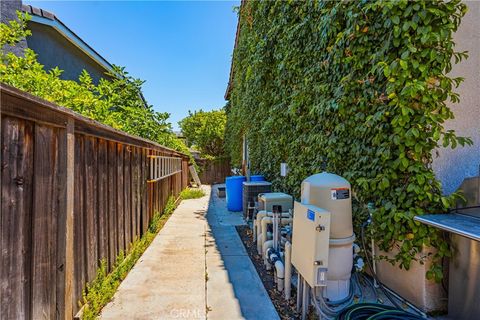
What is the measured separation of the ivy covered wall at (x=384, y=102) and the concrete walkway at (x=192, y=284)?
157 centimetres

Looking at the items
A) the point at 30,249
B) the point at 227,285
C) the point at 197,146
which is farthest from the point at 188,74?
the point at 30,249

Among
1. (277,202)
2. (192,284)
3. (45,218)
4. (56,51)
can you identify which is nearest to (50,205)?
(45,218)

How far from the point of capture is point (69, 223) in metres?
2.14

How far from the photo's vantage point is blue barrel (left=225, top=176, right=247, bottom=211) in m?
7.88

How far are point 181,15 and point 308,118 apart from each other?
224 inches

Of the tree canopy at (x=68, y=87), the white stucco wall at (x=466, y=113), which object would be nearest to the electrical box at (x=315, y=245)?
the white stucco wall at (x=466, y=113)

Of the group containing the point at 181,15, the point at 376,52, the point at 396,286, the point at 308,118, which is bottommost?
the point at 396,286

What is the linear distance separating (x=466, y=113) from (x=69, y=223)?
3.50 metres

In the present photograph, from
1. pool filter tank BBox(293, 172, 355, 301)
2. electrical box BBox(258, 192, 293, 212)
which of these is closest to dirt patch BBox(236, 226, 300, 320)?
pool filter tank BBox(293, 172, 355, 301)

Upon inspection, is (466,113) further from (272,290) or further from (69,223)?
(69,223)

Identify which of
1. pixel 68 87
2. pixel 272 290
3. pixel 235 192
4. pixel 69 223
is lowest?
pixel 272 290

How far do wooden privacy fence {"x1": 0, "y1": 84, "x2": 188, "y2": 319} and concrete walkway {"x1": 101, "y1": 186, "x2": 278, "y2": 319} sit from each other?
51 centimetres

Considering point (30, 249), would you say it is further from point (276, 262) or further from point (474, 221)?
point (474, 221)

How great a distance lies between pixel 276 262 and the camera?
3248mm
